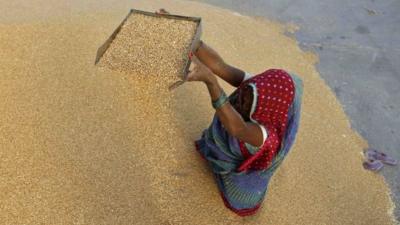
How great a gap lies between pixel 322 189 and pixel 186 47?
3.41 ft

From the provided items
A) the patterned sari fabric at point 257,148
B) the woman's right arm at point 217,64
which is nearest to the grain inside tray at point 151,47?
the woman's right arm at point 217,64

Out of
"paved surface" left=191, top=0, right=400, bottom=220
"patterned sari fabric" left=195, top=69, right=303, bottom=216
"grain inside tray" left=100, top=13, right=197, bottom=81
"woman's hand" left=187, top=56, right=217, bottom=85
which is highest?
"woman's hand" left=187, top=56, right=217, bottom=85

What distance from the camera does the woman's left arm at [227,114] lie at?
1.43m

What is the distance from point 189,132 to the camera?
2.16 meters

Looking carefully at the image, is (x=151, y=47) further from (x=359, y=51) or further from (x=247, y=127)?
(x=359, y=51)

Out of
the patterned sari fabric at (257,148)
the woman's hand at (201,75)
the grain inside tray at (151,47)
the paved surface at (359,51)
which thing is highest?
the woman's hand at (201,75)

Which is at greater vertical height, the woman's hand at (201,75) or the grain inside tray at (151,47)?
the woman's hand at (201,75)

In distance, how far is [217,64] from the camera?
6.00 feet

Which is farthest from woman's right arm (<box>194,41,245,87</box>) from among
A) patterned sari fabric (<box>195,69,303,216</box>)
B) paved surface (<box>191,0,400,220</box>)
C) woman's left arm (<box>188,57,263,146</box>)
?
paved surface (<box>191,0,400,220</box>)

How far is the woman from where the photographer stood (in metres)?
1.50

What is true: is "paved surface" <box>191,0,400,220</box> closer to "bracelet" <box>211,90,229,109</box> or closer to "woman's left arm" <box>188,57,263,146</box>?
"woman's left arm" <box>188,57,263,146</box>

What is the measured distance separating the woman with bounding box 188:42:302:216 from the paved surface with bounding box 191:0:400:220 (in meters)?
0.86

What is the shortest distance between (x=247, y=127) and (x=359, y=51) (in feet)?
7.09

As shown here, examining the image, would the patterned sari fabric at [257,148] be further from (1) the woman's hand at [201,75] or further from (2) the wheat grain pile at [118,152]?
(1) the woman's hand at [201,75]
